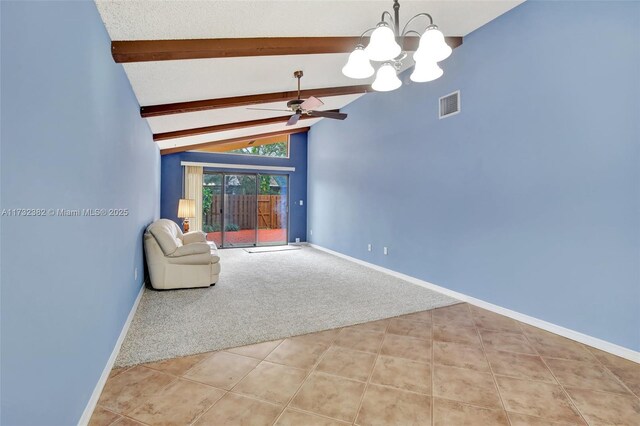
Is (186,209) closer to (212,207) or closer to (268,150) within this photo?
(212,207)

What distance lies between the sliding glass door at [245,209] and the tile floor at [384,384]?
573 centimetres

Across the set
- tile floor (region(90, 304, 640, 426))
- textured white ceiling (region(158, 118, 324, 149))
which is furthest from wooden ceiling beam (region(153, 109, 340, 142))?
tile floor (region(90, 304, 640, 426))

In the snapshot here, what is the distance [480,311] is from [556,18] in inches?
119

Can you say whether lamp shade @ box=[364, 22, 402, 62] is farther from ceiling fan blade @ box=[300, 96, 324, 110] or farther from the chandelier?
ceiling fan blade @ box=[300, 96, 324, 110]

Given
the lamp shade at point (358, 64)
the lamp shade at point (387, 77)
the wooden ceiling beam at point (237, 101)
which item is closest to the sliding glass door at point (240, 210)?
the wooden ceiling beam at point (237, 101)

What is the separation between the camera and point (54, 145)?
128 centimetres

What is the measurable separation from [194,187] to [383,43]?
21.6ft

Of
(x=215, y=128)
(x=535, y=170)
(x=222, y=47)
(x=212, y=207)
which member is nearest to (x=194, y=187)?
(x=212, y=207)

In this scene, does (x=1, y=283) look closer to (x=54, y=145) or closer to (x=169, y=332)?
(x=54, y=145)

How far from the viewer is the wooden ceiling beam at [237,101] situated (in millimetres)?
3865

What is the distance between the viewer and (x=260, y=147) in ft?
26.8

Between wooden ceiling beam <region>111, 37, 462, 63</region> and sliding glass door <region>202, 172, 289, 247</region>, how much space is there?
531cm

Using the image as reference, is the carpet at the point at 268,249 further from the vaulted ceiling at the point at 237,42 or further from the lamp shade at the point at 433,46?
the lamp shade at the point at 433,46

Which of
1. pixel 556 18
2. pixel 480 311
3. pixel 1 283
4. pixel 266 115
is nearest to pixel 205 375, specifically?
pixel 1 283
